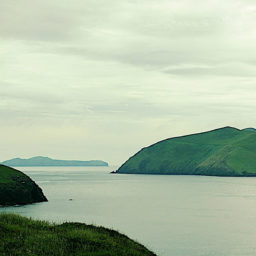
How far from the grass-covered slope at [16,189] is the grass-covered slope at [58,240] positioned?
249ft

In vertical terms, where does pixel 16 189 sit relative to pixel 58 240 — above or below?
below

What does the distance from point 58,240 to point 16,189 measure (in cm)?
8525

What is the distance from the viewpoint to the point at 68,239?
1031 inches

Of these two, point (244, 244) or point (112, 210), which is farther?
point (112, 210)

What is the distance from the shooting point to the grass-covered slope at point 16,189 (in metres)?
102

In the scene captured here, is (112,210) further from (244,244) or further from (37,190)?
(244,244)

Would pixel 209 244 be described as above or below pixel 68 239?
below

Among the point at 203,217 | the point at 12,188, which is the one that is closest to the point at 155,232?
the point at 203,217

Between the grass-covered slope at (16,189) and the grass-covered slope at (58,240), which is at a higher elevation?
the grass-covered slope at (58,240)

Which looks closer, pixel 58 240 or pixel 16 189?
pixel 58 240

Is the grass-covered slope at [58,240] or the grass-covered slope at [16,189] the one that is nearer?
the grass-covered slope at [58,240]

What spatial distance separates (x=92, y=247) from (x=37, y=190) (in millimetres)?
94982

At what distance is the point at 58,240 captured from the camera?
2569cm

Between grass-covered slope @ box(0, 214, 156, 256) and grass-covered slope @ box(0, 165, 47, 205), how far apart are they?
75856mm
